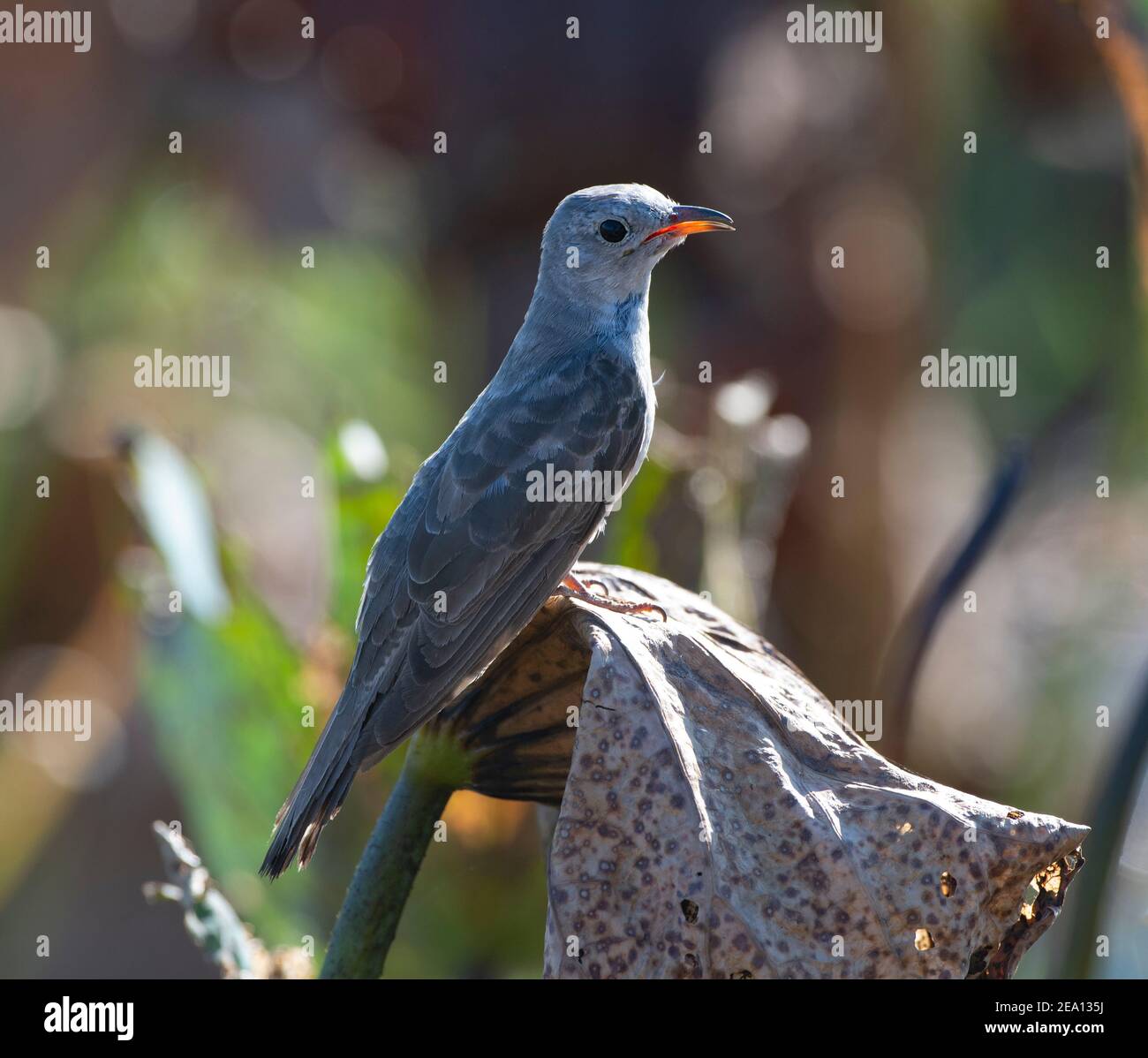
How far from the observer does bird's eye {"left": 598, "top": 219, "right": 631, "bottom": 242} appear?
3742 millimetres

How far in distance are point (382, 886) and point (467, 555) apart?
3.38 ft

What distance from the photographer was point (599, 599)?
Answer: 120 inches

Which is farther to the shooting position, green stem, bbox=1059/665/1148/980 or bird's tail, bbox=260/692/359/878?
bird's tail, bbox=260/692/359/878

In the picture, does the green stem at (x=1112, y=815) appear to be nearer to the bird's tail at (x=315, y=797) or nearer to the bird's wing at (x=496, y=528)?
the bird's wing at (x=496, y=528)

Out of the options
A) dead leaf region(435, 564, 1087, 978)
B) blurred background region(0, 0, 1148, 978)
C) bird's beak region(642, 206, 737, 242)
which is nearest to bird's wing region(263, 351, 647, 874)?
bird's beak region(642, 206, 737, 242)

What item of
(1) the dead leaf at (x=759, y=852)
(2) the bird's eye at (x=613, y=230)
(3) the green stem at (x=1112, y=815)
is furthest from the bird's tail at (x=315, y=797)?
(2) the bird's eye at (x=613, y=230)

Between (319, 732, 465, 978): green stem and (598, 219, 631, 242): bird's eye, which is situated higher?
(598, 219, 631, 242): bird's eye

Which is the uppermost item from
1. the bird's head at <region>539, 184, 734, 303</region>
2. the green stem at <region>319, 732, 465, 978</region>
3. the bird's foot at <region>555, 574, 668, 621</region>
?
the bird's head at <region>539, 184, 734, 303</region>

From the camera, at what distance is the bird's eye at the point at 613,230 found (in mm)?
3742

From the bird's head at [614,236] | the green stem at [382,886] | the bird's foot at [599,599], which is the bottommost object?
the green stem at [382,886]

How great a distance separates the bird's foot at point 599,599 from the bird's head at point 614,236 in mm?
1008

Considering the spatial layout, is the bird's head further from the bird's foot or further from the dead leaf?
the dead leaf

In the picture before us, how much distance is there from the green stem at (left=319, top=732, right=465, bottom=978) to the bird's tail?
27 centimetres
